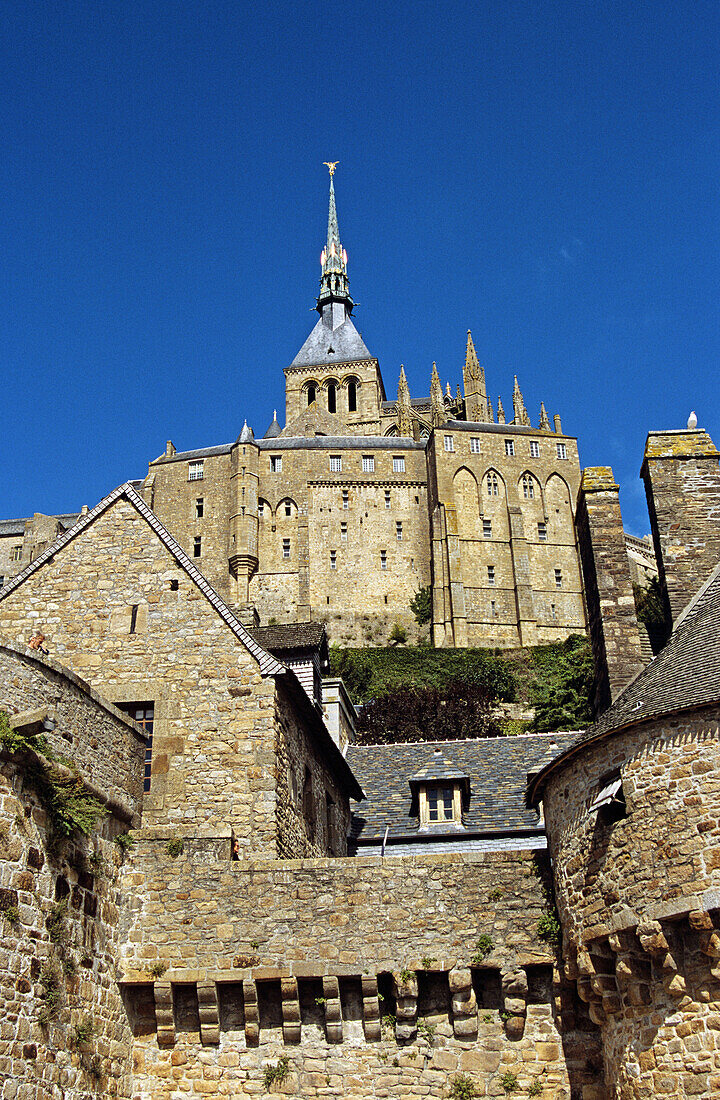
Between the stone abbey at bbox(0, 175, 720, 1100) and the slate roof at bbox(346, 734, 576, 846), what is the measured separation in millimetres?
126

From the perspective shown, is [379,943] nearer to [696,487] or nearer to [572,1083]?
[572,1083]

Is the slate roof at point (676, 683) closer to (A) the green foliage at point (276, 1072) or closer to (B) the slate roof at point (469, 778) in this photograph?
(A) the green foliage at point (276, 1072)

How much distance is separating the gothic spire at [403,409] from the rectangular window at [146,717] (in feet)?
330

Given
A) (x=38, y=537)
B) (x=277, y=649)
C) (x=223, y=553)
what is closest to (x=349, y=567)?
(x=223, y=553)

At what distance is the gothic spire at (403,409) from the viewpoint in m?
118

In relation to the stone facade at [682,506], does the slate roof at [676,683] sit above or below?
below

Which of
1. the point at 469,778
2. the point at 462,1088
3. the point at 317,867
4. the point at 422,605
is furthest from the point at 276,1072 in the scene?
the point at 422,605

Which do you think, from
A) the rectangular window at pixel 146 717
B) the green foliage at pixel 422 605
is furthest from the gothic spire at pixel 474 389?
the rectangular window at pixel 146 717

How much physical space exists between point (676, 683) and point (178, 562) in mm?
8847

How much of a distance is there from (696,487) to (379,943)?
9.74 meters

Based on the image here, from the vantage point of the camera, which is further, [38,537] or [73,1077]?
[38,537]

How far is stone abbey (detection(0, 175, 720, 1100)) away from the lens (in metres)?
12.0

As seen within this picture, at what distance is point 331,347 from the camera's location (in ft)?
446

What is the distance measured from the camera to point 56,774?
42.7 feet
